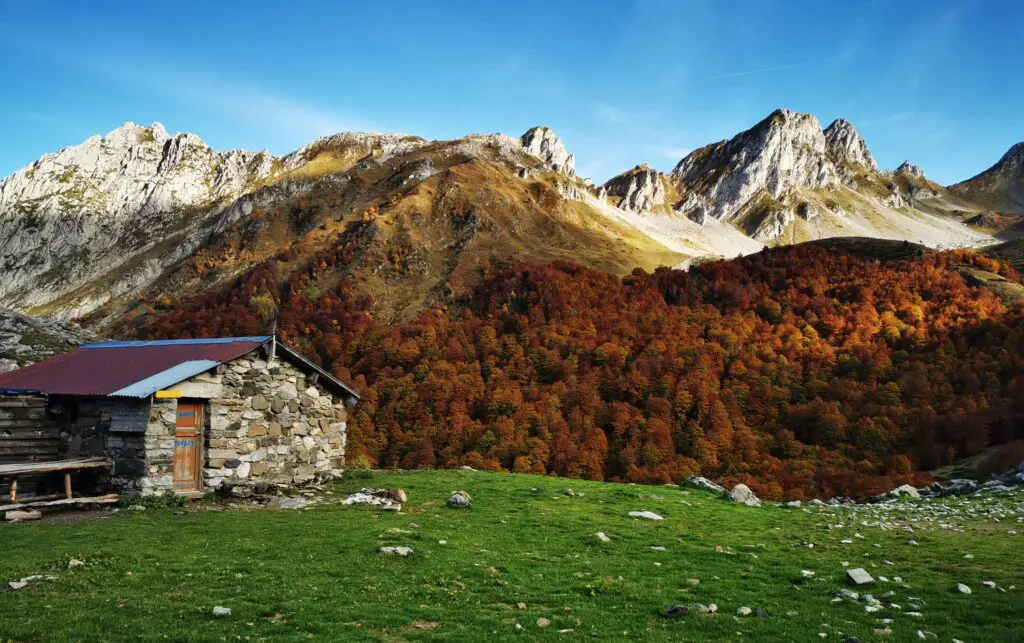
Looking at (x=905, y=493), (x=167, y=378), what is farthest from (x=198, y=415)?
(x=905, y=493)

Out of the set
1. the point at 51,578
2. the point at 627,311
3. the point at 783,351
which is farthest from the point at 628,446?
the point at 51,578

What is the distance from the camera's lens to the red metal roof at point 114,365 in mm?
22672

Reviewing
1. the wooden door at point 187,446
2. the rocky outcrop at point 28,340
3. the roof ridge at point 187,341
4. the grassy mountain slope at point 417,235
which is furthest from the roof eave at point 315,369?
the grassy mountain slope at point 417,235

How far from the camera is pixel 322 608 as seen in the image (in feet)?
36.3

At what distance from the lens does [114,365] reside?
83.7ft

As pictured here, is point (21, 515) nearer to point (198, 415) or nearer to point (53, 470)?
point (53, 470)

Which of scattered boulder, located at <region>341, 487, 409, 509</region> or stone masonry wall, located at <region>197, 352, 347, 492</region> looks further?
stone masonry wall, located at <region>197, 352, 347, 492</region>

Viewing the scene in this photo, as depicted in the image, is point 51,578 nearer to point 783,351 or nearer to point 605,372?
point 605,372

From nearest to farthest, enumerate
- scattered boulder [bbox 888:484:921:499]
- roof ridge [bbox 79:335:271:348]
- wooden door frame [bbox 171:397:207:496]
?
wooden door frame [bbox 171:397:207:496]
roof ridge [bbox 79:335:271:348]
scattered boulder [bbox 888:484:921:499]

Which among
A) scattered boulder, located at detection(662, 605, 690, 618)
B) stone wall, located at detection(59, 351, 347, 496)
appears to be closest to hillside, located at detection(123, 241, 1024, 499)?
stone wall, located at detection(59, 351, 347, 496)

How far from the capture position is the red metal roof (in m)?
22.7

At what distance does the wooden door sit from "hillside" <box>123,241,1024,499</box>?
107ft

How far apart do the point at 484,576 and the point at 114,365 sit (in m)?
20.4

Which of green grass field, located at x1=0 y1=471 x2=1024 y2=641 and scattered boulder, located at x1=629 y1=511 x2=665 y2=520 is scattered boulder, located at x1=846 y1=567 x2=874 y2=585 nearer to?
green grass field, located at x1=0 y1=471 x2=1024 y2=641
